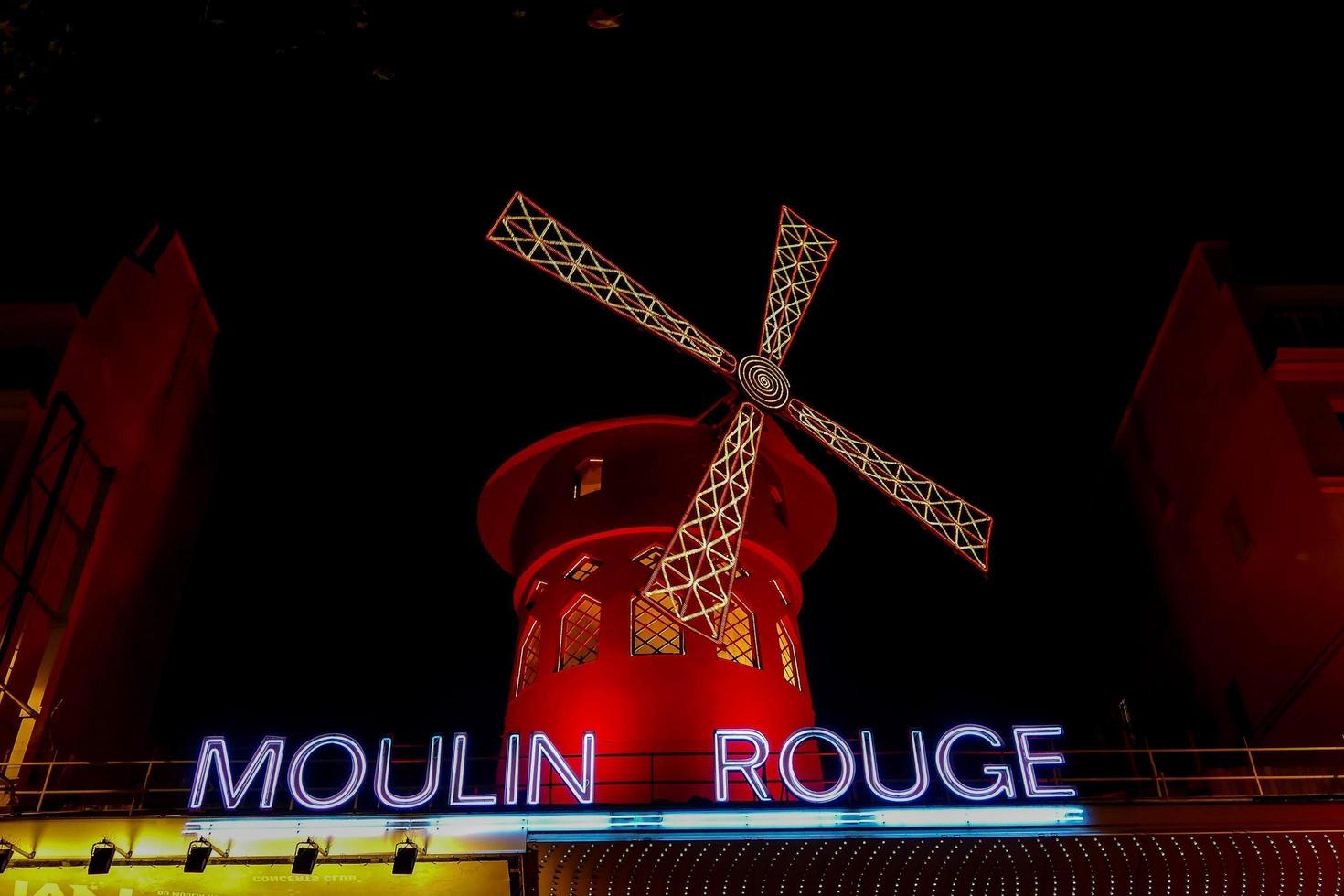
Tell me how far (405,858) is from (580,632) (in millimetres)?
4394

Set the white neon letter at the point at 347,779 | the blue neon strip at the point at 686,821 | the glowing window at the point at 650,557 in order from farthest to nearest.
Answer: the glowing window at the point at 650,557
the white neon letter at the point at 347,779
the blue neon strip at the point at 686,821

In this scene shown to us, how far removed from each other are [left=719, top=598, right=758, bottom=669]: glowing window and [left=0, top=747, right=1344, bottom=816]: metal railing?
4.29 feet

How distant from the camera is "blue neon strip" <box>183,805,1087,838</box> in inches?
362

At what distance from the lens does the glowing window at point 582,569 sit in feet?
45.0

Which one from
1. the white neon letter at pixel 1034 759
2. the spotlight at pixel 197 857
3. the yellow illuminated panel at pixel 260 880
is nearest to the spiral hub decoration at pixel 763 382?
the white neon letter at pixel 1034 759

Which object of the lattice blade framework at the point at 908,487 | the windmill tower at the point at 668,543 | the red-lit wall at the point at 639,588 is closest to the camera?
the red-lit wall at the point at 639,588

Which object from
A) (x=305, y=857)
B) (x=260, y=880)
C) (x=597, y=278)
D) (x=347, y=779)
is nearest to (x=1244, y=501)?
(x=597, y=278)

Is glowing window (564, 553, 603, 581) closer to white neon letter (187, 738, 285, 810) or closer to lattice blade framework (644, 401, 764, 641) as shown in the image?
lattice blade framework (644, 401, 764, 641)

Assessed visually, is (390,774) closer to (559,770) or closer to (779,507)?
(559,770)

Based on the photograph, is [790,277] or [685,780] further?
[790,277]

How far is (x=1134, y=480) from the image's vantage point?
1861cm

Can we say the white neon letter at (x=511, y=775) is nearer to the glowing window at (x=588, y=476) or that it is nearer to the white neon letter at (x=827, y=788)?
the white neon letter at (x=827, y=788)

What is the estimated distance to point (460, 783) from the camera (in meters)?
9.47

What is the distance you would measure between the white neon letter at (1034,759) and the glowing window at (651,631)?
3.89 metres
